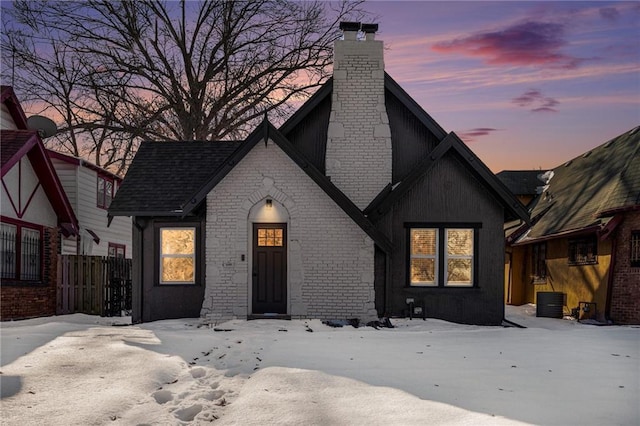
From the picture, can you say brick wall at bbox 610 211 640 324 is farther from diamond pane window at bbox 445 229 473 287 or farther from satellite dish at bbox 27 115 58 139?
satellite dish at bbox 27 115 58 139

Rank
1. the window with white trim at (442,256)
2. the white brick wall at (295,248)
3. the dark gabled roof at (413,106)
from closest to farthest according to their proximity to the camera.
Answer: the white brick wall at (295,248) < the window with white trim at (442,256) < the dark gabled roof at (413,106)

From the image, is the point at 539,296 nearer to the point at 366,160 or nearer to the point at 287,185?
the point at 366,160

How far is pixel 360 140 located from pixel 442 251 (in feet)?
12.3

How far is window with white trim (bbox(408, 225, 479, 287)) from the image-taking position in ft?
46.2

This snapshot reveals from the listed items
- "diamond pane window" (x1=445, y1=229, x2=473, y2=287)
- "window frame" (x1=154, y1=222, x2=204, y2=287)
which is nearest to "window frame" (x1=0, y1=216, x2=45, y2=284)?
"window frame" (x1=154, y1=222, x2=204, y2=287)

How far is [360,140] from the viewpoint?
14.3 m

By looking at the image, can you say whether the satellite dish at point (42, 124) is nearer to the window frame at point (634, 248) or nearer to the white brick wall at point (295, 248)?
the white brick wall at point (295, 248)

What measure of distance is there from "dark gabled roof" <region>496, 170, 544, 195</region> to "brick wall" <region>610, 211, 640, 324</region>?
10.3m

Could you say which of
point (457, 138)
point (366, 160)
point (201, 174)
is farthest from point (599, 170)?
point (201, 174)

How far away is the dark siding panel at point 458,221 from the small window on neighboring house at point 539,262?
24.3 ft

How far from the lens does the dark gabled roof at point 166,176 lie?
14.2 meters

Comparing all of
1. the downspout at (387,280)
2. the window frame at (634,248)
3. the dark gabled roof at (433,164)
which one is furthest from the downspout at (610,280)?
the downspout at (387,280)

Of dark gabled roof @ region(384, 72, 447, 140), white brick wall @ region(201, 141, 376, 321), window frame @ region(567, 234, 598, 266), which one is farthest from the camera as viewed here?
window frame @ region(567, 234, 598, 266)

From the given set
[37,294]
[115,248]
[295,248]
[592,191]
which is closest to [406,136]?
[295,248]
